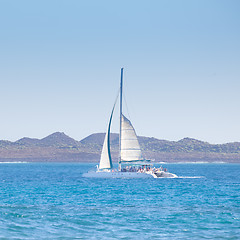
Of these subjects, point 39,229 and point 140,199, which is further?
point 140,199

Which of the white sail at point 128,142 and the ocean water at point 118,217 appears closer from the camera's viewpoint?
the ocean water at point 118,217

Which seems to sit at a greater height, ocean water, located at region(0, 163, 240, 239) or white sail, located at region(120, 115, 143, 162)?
white sail, located at region(120, 115, 143, 162)

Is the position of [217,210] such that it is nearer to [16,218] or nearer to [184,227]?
[184,227]

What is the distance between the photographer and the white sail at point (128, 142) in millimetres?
87500

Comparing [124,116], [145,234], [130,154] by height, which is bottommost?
[145,234]

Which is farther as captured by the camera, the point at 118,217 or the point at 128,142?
the point at 128,142

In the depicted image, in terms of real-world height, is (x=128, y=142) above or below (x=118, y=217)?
above

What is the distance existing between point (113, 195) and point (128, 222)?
841 inches

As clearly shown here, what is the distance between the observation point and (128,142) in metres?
87.6

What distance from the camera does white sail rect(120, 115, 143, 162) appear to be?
8750cm

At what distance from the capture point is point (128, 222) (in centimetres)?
3253

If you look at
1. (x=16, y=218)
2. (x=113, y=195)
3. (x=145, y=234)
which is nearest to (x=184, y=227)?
(x=145, y=234)

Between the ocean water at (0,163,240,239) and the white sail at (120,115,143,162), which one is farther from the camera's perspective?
the white sail at (120,115,143,162)

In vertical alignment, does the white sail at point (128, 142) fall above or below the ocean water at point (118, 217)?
above
